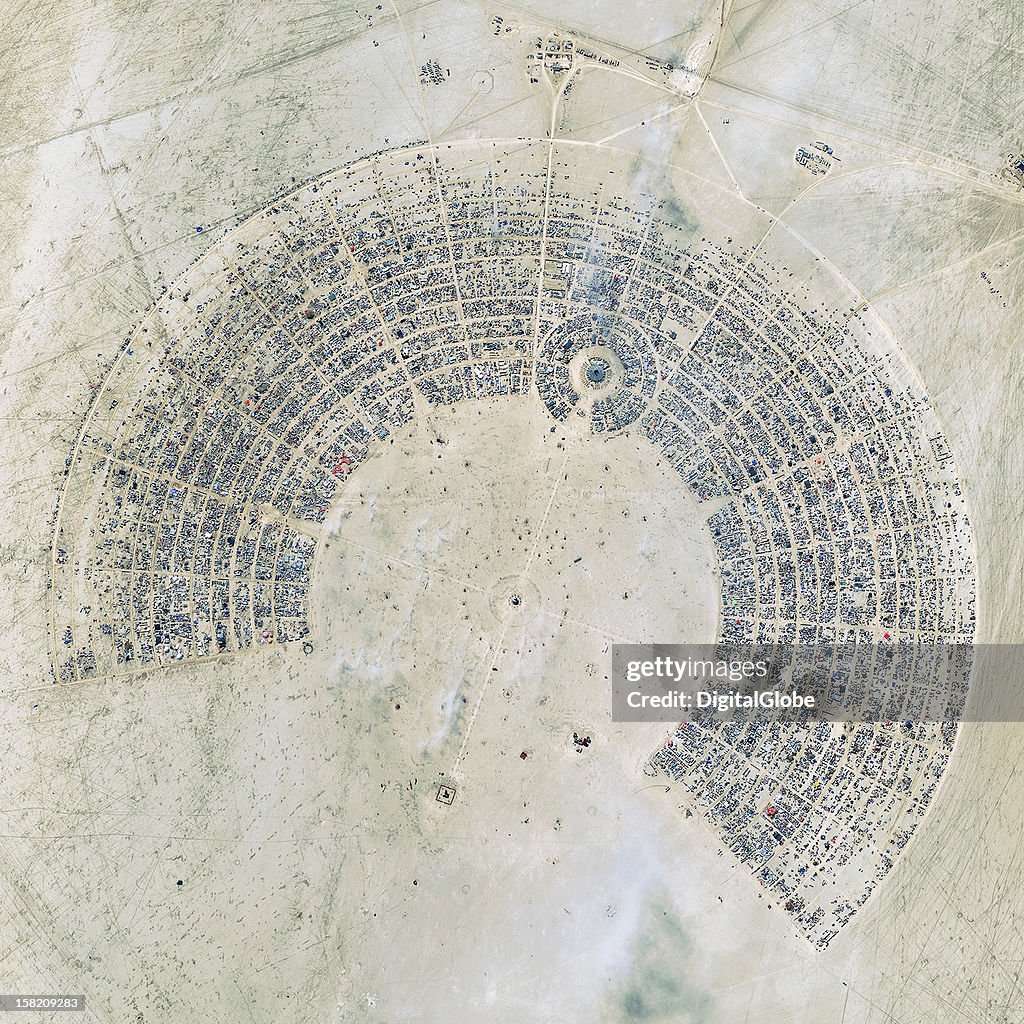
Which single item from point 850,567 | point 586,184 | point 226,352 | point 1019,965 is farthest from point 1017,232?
point 226,352

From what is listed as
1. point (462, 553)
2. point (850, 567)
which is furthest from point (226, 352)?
point (850, 567)

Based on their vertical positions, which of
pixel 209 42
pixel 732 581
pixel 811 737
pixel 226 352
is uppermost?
pixel 209 42

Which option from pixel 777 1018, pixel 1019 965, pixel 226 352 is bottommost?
pixel 777 1018

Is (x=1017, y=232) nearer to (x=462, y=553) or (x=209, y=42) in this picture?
(x=462, y=553)

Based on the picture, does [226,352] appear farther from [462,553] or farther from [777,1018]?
[777,1018]

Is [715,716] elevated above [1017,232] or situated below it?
below

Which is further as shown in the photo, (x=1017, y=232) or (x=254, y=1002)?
(x=1017, y=232)
